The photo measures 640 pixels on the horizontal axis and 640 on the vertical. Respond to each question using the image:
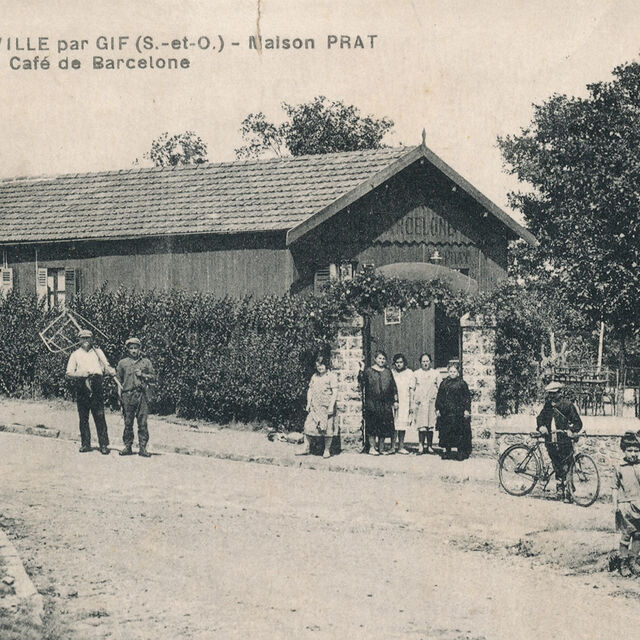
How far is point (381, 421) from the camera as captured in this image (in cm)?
1478

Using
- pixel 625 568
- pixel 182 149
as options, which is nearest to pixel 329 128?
pixel 182 149

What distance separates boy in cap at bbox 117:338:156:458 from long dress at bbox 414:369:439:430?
4.23m

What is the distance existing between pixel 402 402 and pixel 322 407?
50.3 inches

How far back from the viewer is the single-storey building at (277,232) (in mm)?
21625

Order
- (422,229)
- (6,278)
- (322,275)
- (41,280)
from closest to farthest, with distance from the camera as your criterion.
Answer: (322,275) → (422,229) → (41,280) → (6,278)

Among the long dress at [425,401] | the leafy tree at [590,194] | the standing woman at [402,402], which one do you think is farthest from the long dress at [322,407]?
the leafy tree at [590,194]

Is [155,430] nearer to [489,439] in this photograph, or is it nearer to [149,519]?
[489,439]

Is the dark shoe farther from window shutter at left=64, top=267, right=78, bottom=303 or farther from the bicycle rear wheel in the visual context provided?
window shutter at left=64, top=267, right=78, bottom=303

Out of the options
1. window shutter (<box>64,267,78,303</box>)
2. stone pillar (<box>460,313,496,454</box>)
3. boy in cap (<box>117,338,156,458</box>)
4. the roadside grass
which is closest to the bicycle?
stone pillar (<box>460,313,496,454</box>)

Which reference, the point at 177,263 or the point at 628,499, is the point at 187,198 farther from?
the point at 628,499

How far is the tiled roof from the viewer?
22062 mm

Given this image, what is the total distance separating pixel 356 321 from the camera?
15148 mm

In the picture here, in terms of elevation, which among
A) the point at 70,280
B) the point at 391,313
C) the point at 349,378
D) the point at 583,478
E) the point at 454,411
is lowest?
the point at 583,478

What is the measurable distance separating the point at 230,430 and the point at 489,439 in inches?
202
